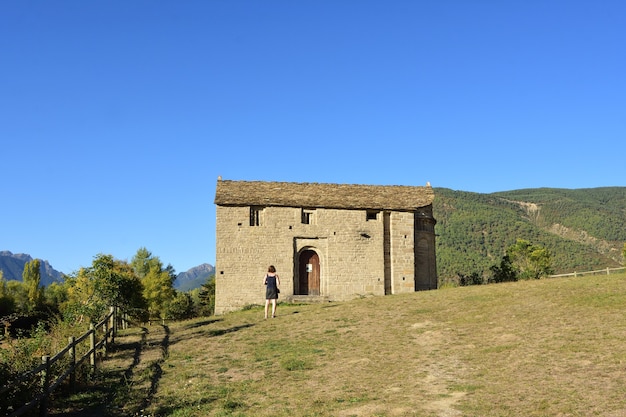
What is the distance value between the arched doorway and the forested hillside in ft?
222

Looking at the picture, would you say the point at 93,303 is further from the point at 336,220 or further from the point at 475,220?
the point at 475,220

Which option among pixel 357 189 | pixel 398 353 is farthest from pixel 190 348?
pixel 357 189

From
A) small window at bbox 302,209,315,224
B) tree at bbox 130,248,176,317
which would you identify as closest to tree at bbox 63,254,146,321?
small window at bbox 302,209,315,224

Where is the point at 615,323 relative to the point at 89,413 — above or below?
above

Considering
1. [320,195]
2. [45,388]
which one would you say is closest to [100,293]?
[45,388]

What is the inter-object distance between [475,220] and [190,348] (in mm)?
130907

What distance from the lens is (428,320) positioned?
2023cm

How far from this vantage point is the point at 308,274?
112ft

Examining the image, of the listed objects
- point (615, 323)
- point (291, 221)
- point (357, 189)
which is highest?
point (357, 189)

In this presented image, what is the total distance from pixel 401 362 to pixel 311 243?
20170 mm

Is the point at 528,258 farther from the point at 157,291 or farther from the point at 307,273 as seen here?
the point at 157,291

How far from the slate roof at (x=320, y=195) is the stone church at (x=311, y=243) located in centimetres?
7

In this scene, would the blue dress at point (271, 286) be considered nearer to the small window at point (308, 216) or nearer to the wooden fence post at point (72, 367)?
the wooden fence post at point (72, 367)

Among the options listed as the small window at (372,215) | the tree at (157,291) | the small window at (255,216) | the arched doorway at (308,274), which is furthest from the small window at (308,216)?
the tree at (157,291)
